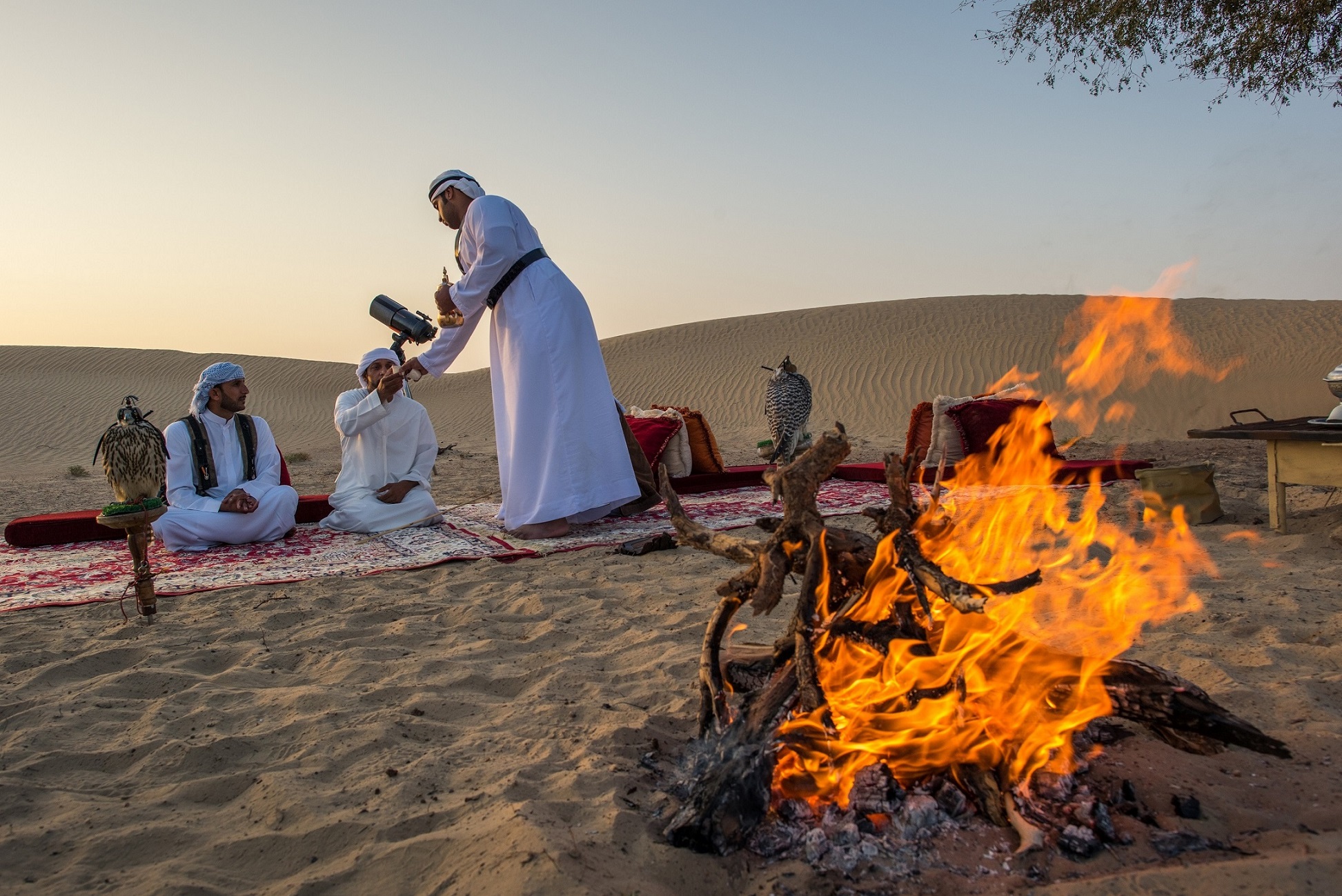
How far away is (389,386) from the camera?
5855mm

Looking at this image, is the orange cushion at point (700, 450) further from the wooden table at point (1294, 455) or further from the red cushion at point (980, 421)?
the wooden table at point (1294, 455)

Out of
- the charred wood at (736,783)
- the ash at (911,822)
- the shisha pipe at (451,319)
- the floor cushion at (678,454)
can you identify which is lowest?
the ash at (911,822)

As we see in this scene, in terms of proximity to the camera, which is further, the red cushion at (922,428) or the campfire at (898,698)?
the red cushion at (922,428)

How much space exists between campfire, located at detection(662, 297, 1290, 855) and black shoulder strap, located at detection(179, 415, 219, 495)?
177 inches

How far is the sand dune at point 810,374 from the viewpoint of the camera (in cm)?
1905

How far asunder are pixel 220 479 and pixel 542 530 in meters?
2.26

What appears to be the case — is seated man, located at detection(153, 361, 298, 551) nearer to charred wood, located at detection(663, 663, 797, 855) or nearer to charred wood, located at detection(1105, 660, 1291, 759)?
charred wood, located at detection(663, 663, 797, 855)

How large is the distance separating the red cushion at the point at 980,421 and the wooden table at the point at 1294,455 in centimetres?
249

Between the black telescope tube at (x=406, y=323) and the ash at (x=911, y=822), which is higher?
the black telescope tube at (x=406, y=323)

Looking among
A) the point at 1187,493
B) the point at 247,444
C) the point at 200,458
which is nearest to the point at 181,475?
the point at 200,458

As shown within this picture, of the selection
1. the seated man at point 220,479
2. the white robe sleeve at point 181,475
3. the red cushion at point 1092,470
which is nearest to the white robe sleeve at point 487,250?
the seated man at point 220,479

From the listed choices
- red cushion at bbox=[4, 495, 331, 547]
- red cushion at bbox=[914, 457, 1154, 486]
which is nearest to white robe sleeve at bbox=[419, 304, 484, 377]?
red cushion at bbox=[4, 495, 331, 547]

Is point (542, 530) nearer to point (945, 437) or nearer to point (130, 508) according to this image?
point (130, 508)

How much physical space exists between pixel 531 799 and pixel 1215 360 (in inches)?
1040
